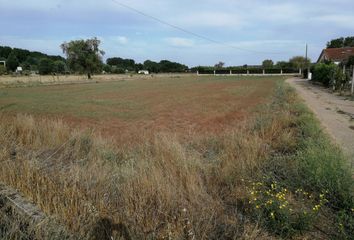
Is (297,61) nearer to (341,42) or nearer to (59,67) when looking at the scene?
(341,42)

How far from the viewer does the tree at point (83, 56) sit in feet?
255

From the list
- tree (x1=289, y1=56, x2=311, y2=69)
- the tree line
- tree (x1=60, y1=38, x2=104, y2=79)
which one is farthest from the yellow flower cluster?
the tree line

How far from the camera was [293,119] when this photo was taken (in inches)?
415

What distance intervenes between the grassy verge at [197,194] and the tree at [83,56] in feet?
248

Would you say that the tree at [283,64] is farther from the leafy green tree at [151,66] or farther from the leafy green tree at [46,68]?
the leafy green tree at [46,68]

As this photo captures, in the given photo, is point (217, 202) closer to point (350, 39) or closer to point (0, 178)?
point (0, 178)

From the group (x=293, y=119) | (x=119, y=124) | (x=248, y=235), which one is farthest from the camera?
(x=119, y=124)

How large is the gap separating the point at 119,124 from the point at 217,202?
10.3m

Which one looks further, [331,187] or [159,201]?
[331,187]

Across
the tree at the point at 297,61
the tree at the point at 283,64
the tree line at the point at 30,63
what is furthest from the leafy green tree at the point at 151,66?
the tree at the point at 297,61

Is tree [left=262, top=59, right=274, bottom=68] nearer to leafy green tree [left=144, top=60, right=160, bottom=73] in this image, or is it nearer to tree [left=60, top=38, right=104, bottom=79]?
leafy green tree [left=144, top=60, right=160, bottom=73]

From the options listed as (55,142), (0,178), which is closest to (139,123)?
(55,142)

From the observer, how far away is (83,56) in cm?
7781

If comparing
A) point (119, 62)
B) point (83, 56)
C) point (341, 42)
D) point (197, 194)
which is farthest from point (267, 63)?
point (197, 194)
